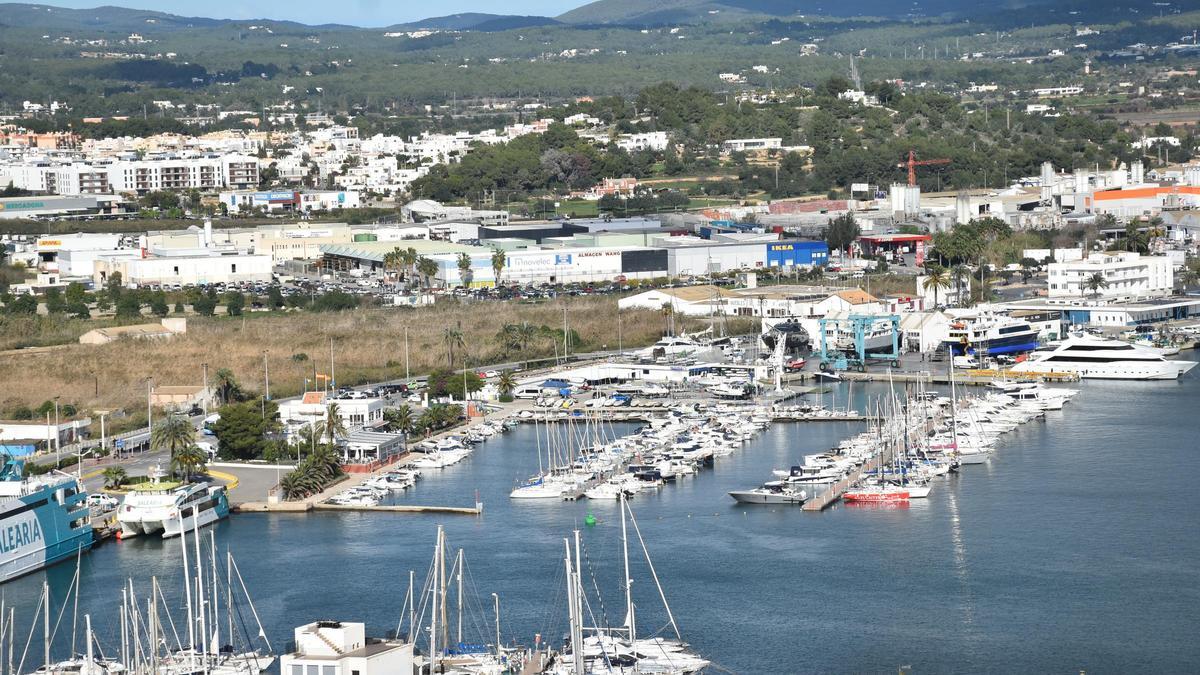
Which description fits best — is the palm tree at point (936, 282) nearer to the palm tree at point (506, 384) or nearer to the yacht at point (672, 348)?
the yacht at point (672, 348)

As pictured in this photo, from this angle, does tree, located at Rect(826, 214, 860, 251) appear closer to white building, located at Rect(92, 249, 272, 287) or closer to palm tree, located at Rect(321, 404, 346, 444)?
white building, located at Rect(92, 249, 272, 287)

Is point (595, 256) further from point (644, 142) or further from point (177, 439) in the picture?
point (644, 142)

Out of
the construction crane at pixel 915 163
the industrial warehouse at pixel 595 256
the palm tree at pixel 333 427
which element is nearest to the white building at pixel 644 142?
the construction crane at pixel 915 163

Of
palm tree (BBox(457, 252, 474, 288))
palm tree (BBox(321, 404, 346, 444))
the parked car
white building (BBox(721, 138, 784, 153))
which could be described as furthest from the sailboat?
white building (BBox(721, 138, 784, 153))

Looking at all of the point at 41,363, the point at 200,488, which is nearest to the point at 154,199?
the point at 41,363

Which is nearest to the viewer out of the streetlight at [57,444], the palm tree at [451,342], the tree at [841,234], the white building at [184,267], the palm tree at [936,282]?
the streetlight at [57,444]

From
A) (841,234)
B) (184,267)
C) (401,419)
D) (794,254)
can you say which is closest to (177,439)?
(401,419)
